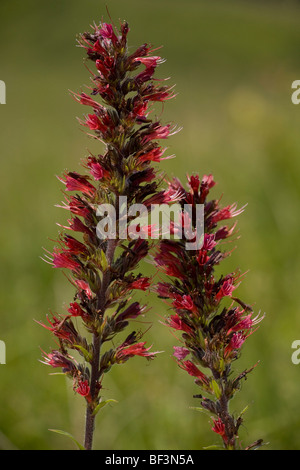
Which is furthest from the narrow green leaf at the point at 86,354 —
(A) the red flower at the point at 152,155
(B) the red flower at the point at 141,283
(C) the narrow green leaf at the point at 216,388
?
(A) the red flower at the point at 152,155

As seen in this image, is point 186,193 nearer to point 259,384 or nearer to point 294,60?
point 259,384

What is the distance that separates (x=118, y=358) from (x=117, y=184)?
669 mm

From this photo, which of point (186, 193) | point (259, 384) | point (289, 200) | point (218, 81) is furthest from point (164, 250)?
point (218, 81)

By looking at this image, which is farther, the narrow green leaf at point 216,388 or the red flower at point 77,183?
the red flower at point 77,183

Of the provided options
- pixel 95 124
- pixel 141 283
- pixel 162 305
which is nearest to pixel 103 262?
pixel 141 283

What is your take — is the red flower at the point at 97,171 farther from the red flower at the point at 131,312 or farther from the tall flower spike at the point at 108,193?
the red flower at the point at 131,312

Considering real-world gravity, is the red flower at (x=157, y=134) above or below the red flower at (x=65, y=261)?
above

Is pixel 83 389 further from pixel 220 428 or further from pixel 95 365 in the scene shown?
pixel 220 428

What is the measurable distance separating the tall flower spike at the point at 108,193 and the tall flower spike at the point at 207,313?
119 mm

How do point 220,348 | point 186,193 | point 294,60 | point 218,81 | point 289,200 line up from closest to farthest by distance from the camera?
point 220,348
point 186,193
point 289,200
point 294,60
point 218,81

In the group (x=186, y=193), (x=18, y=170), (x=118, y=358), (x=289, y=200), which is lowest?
(x=118, y=358)

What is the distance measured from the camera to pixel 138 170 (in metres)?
1.96

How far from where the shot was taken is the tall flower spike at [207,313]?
6.03 feet

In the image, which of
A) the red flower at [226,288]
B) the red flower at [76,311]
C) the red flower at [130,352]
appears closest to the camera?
the red flower at [226,288]
